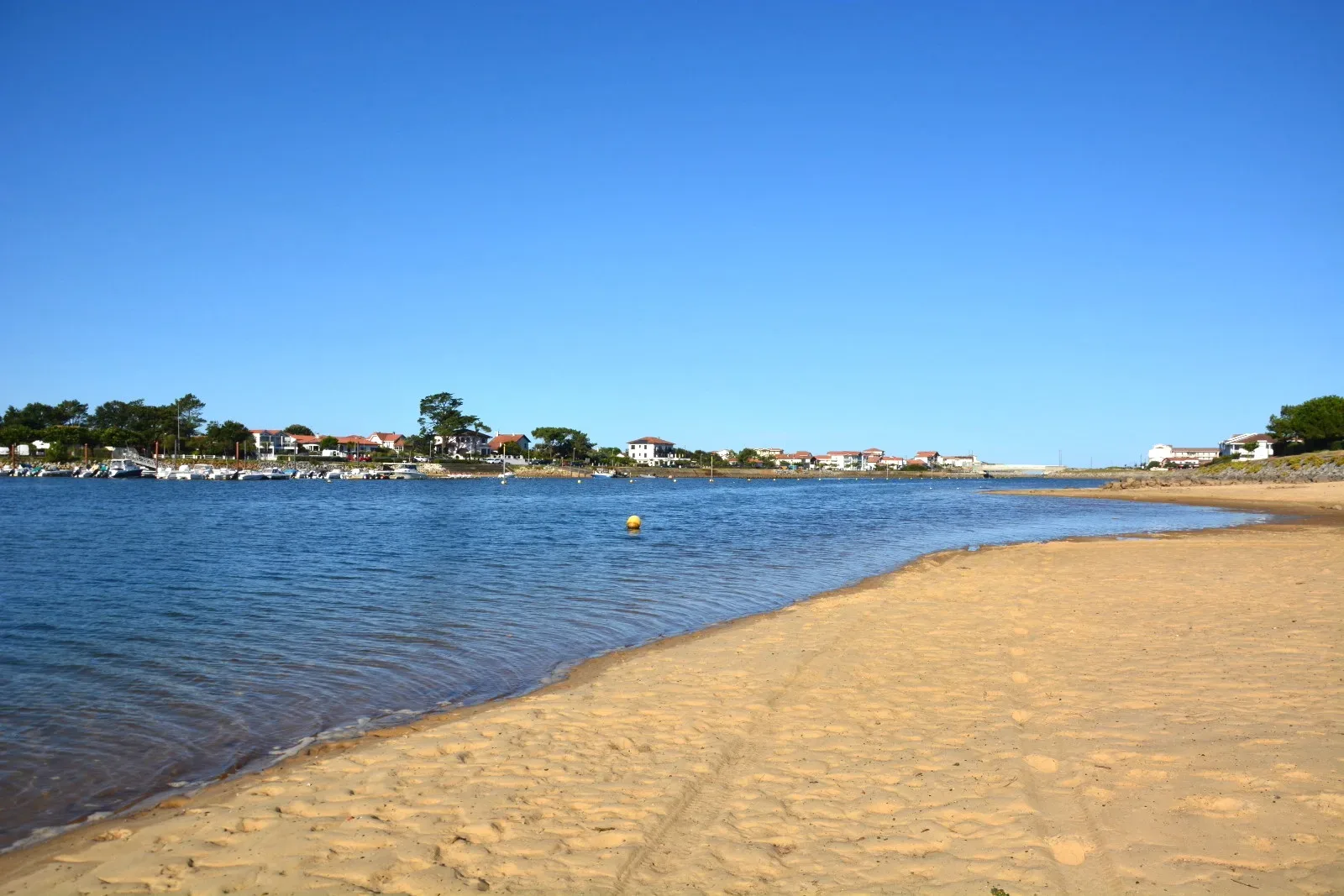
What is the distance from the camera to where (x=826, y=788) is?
18.4ft

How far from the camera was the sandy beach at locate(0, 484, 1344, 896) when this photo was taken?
439 cm

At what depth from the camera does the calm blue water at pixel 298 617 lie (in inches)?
295

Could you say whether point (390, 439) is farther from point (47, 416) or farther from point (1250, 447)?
point (1250, 447)

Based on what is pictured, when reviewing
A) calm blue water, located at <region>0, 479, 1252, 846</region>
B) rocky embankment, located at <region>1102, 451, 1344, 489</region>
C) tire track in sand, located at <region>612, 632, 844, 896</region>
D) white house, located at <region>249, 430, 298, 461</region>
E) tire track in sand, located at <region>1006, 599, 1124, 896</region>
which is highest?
white house, located at <region>249, 430, 298, 461</region>

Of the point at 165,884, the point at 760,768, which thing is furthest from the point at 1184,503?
the point at 165,884

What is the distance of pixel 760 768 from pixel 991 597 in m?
9.63

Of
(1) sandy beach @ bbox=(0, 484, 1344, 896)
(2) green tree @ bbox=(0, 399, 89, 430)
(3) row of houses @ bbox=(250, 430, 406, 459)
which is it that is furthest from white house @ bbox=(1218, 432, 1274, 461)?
(2) green tree @ bbox=(0, 399, 89, 430)

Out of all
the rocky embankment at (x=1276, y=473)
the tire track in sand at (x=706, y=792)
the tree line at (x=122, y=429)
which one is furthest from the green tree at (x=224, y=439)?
the tire track in sand at (x=706, y=792)

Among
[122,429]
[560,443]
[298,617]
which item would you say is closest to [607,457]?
[560,443]

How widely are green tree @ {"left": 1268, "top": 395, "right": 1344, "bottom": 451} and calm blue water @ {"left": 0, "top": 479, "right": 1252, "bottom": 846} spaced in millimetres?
69369

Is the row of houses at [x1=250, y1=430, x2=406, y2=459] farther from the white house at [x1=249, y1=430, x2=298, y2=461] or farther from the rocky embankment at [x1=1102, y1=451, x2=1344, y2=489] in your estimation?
the rocky embankment at [x1=1102, y1=451, x2=1344, y2=489]

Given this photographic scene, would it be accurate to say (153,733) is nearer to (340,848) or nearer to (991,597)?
(340,848)

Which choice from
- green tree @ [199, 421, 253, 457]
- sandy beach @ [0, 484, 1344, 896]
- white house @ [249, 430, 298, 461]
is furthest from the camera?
white house @ [249, 430, 298, 461]

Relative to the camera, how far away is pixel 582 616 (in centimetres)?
1382
